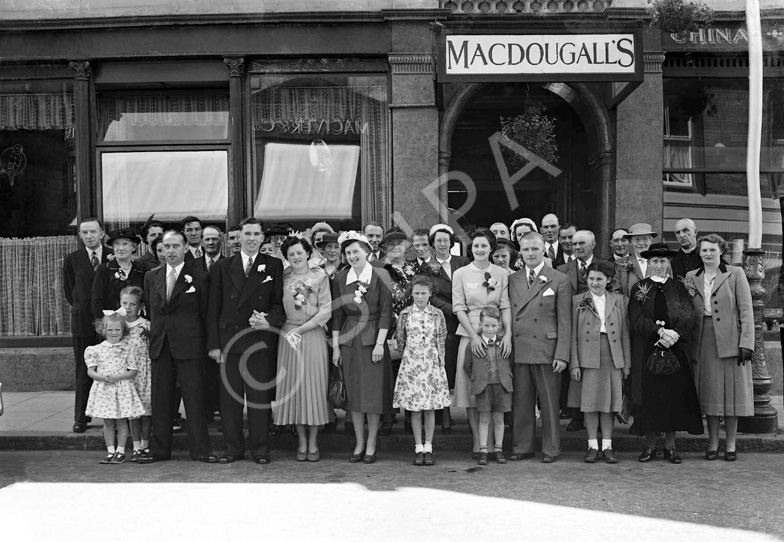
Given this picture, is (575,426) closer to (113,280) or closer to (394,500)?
(394,500)

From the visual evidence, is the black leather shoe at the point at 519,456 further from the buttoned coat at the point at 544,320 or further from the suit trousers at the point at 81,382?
the suit trousers at the point at 81,382

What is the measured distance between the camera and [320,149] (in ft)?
38.6

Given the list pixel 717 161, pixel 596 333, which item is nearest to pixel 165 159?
pixel 596 333

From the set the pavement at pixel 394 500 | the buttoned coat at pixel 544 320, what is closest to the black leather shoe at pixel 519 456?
the pavement at pixel 394 500

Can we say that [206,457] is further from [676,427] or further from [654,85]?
[654,85]

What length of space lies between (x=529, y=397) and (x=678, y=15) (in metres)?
5.69

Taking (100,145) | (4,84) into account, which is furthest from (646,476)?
(4,84)

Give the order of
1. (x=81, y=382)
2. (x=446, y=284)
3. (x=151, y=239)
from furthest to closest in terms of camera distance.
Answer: (x=151, y=239)
(x=81, y=382)
(x=446, y=284)

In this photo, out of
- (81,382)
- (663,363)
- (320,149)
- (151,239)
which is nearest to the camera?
(663,363)

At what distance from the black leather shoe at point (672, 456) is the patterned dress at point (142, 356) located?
4.95 meters

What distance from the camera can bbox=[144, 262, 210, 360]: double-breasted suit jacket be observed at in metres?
7.56

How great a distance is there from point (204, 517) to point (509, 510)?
2.18 meters

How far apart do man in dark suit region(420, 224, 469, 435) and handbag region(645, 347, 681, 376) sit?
1.91m

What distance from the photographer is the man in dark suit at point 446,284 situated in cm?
810
